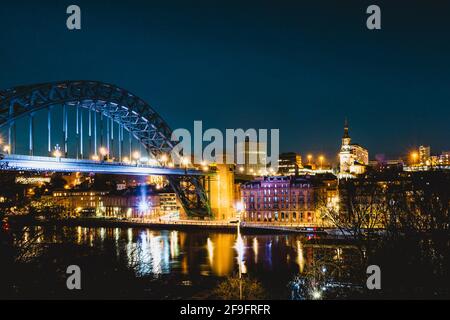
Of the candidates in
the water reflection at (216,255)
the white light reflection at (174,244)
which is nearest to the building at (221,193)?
the water reflection at (216,255)

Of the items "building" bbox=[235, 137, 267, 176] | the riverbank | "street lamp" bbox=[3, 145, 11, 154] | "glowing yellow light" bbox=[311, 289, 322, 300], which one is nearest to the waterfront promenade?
the riverbank

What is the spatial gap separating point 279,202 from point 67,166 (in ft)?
67.2

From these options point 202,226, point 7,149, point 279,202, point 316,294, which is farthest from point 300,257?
point 279,202

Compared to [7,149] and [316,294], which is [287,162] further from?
[316,294]

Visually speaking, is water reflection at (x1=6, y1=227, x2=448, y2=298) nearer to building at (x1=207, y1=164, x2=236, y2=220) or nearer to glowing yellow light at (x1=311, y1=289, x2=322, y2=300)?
glowing yellow light at (x1=311, y1=289, x2=322, y2=300)

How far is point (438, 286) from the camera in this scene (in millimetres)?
8711

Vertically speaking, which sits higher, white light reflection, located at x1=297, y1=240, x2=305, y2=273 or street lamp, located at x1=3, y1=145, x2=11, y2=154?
street lamp, located at x1=3, y1=145, x2=11, y2=154

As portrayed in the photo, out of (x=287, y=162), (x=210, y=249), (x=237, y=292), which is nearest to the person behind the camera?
(x=237, y=292)

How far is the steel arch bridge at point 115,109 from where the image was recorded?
74.4ft

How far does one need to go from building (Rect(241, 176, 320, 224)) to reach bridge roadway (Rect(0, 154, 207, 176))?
8406mm

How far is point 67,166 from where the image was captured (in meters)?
23.8

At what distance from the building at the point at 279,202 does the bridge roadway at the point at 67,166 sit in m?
8.41

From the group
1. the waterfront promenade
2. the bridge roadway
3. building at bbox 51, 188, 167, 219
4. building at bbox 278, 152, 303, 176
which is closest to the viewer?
the bridge roadway

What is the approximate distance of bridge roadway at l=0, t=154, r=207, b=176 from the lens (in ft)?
67.6
